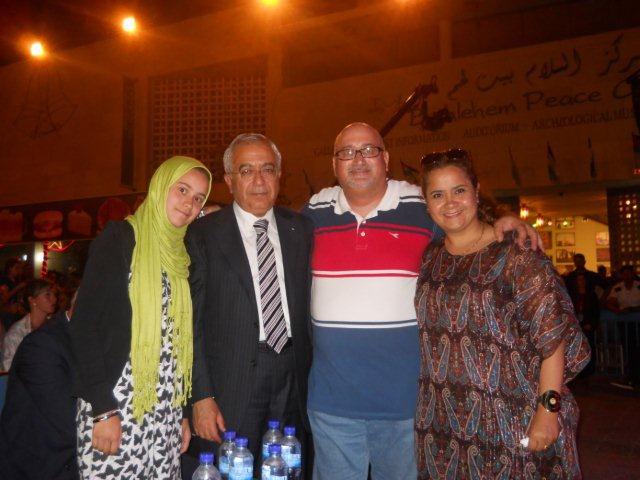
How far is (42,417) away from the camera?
261 cm

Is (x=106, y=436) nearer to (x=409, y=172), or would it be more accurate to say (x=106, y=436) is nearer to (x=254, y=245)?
(x=254, y=245)

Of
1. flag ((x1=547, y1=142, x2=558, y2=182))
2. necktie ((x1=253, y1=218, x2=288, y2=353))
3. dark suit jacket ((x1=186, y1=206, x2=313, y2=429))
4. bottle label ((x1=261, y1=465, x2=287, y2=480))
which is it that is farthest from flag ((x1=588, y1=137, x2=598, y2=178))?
bottle label ((x1=261, y1=465, x2=287, y2=480))

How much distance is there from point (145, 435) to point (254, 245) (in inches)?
41.9

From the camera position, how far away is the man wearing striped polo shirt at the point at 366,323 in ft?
8.58

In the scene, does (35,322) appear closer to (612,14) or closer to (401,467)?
(401,467)

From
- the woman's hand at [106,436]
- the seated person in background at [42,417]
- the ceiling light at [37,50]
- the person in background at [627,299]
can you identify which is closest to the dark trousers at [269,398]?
the woman's hand at [106,436]

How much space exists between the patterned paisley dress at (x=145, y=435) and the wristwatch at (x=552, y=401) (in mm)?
1598

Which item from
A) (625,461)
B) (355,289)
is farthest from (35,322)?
(625,461)

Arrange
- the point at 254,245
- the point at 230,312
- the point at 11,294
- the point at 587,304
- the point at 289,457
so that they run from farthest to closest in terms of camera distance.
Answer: the point at 587,304
the point at 11,294
the point at 254,245
the point at 230,312
the point at 289,457

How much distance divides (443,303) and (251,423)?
1124 millimetres

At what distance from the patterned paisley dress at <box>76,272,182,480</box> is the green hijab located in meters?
0.04

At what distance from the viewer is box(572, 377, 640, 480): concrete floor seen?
15.3 feet

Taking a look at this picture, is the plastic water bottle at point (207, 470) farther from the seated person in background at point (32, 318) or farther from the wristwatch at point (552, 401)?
the seated person in background at point (32, 318)

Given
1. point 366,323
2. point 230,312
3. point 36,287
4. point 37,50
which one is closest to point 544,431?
point 366,323
